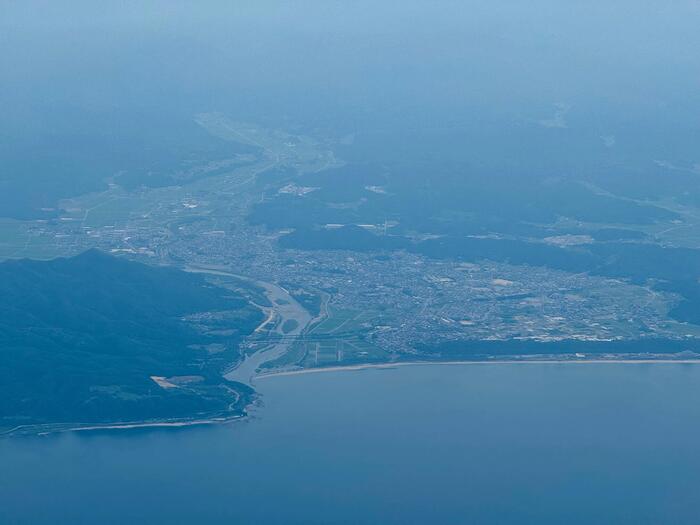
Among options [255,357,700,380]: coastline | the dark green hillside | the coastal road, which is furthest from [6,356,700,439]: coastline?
the coastal road

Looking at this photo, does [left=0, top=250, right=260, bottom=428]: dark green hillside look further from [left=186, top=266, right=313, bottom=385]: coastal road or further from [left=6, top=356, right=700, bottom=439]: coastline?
[left=186, top=266, right=313, bottom=385]: coastal road

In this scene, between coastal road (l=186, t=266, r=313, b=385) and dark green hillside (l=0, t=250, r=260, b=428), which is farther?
coastal road (l=186, t=266, r=313, b=385)

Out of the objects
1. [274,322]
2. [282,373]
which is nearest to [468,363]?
[282,373]

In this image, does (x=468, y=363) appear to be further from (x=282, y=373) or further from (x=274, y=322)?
(x=274, y=322)

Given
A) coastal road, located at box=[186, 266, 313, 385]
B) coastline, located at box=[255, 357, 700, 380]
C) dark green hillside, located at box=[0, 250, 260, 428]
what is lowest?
coastline, located at box=[255, 357, 700, 380]

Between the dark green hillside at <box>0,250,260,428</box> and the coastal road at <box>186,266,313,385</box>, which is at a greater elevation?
the dark green hillside at <box>0,250,260,428</box>

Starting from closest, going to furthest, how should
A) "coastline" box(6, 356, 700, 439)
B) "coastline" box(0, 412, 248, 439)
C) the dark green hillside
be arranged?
"coastline" box(0, 412, 248, 439)
"coastline" box(6, 356, 700, 439)
the dark green hillside

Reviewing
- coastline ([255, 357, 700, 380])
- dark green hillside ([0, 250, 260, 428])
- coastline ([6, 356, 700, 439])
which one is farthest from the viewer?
coastline ([255, 357, 700, 380])

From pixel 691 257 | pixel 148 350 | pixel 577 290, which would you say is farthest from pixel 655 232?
pixel 148 350

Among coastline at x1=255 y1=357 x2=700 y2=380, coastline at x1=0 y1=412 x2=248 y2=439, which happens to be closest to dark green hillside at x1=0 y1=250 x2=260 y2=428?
coastline at x1=0 y1=412 x2=248 y2=439
